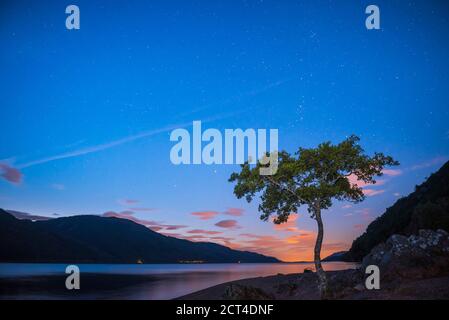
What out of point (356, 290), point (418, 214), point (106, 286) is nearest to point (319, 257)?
point (356, 290)

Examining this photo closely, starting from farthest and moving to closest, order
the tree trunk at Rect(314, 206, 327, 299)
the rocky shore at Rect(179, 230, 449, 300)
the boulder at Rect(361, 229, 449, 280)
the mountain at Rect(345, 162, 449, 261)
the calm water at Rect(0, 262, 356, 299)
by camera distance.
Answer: the mountain at Rect(345, 162, 449, 261), the calm water at Rect(0, 262, 356, 299), the boulder at Rect(361, 229, 449, 280), the tree trunk at Rect(314, 206, 327, 299), the rocky shore at Rect(179, 230, 449, 300)

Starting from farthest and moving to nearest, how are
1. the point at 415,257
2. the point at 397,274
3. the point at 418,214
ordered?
the point at 418,214
the point at 415,257
the point at 397,274

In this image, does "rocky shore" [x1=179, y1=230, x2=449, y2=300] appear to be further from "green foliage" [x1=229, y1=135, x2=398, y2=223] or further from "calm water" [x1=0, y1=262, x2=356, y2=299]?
"calm water" [x1=0, y1=262, x2=356, y2=299]

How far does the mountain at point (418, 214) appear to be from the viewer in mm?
60844

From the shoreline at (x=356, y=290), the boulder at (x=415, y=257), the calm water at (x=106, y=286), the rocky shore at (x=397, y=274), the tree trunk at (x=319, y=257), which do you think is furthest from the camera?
the calm water at (x=106, y=286)

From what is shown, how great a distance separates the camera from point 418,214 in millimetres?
64562

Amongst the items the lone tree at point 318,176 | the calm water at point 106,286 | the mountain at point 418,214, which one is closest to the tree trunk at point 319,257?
the lone tree at point 318,176

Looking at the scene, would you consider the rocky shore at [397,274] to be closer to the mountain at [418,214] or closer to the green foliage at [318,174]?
the green foliage at [318,174]

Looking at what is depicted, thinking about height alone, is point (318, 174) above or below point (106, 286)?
above

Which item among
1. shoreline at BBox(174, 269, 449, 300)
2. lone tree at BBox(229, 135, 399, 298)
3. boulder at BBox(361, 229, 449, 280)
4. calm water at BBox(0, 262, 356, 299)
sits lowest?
calm water at BBox(0, 262, 356, 299)

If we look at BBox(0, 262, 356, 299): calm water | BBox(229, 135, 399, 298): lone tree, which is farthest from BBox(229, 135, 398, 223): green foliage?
BBox(0, 262, 356, 299): calm water

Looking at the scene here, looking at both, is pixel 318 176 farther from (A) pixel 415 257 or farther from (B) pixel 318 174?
(A) pixel 415 257

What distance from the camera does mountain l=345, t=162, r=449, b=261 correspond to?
60.8m
